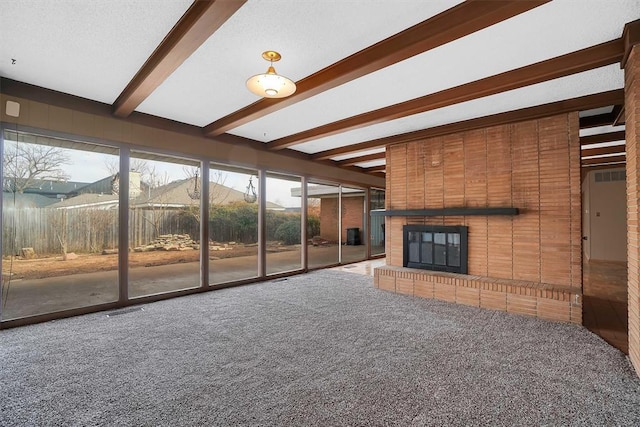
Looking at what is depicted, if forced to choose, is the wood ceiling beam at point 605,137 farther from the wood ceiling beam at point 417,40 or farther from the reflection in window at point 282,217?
the reflection in window at point 282,217

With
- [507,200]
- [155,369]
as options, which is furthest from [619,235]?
[155,369]

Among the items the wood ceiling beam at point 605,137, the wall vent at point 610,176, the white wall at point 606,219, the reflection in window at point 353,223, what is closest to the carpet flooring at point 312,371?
the wood ceiling beam at point 605,137

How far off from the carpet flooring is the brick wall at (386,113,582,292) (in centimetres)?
93

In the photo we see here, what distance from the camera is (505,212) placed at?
436 centimetres

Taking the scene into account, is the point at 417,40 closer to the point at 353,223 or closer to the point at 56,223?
the point at 56,223

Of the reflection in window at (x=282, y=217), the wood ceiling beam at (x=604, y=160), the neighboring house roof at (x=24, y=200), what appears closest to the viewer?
the neighboring house roof at (x=24, y=200)

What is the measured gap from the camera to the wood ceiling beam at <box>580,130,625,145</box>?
543cm

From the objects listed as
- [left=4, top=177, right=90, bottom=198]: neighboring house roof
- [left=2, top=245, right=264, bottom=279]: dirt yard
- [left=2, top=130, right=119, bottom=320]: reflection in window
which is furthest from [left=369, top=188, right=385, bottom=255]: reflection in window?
[left=4, top=177, right=90, bottom=198]: neighboring house roof

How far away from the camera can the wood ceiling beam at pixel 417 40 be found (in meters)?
2.19

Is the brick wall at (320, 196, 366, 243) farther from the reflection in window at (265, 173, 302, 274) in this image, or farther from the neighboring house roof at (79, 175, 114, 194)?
the neighboring house roof at (79, 175, 114, 194)

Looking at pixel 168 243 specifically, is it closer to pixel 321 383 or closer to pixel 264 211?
pixel 264 211

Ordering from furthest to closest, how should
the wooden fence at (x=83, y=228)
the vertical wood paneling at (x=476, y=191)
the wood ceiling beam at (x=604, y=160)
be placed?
the wood ceiling beam at (x=604, y=160) → the vertical wood paneling at (x=476, y=191) → the wooden fence at (x=83, y=228)

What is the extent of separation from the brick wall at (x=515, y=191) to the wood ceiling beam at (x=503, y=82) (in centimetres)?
133

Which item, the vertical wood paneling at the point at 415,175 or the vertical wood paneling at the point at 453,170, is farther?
the vertical wood paneling at the point at 415,175
